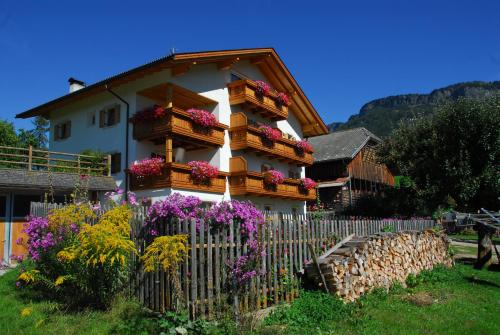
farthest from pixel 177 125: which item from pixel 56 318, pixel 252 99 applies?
pixel 56 318

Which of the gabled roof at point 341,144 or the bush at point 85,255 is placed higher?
the gabled roof at point 341,144

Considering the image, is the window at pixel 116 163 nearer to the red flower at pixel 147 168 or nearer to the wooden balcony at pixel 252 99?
the red flower at pixel 147 168

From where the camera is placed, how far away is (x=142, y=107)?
2164 cm

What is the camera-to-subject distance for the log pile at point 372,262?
9625 millimetres

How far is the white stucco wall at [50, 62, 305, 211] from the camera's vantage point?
→ 2112 centimetres

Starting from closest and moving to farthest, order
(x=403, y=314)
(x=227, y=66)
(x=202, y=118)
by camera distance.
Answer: (x=403, y=314) < (x=202, y=118) < (x=227, y=66)

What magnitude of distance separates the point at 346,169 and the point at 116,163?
23481mm

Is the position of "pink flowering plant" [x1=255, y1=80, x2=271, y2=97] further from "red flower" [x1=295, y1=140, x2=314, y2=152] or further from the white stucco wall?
"red flower" [x1=295, y1=140, x2=314, y2=152]

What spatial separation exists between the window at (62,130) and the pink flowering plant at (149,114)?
6419mm

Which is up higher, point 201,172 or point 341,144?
point 341,144

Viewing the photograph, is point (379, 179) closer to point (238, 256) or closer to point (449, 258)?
point (449, 258)

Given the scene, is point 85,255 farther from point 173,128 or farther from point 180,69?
point 180,69

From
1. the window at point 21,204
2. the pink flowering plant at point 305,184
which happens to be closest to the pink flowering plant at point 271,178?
the pink flowering plant at point 305,184

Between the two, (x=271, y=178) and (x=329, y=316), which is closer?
(x=329, y=316)
